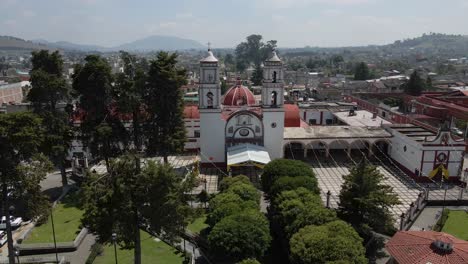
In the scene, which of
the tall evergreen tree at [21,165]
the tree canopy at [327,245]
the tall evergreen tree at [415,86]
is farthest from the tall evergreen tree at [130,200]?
the tall evergreen tree at [415,86]

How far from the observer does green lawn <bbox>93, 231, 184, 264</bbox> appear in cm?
2020

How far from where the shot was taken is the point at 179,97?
30203 millimetres

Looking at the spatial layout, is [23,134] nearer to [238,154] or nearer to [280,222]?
[280,222]

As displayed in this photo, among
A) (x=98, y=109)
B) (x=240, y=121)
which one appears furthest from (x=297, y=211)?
(x=98, y=109)

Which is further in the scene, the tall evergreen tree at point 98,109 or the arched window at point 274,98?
the arched window at point 274,98

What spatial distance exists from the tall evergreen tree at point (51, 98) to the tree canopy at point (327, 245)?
18.9 metres

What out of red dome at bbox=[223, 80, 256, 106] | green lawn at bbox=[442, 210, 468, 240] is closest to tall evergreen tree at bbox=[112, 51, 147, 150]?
red dome at bbox=[223, 80, 256, 106]

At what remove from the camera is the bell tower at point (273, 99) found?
34.1 m

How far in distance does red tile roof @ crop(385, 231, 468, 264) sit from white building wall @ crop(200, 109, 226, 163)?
1873 centimetres

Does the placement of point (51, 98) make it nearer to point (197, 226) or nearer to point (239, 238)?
point (197, 226)

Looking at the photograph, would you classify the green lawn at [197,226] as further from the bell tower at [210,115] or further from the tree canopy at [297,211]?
the bell tower at [210,115]

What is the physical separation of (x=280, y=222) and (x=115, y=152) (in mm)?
14956

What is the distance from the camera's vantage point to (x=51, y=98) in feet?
92.0

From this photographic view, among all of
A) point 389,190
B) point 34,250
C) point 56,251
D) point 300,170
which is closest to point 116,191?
point 56,251
